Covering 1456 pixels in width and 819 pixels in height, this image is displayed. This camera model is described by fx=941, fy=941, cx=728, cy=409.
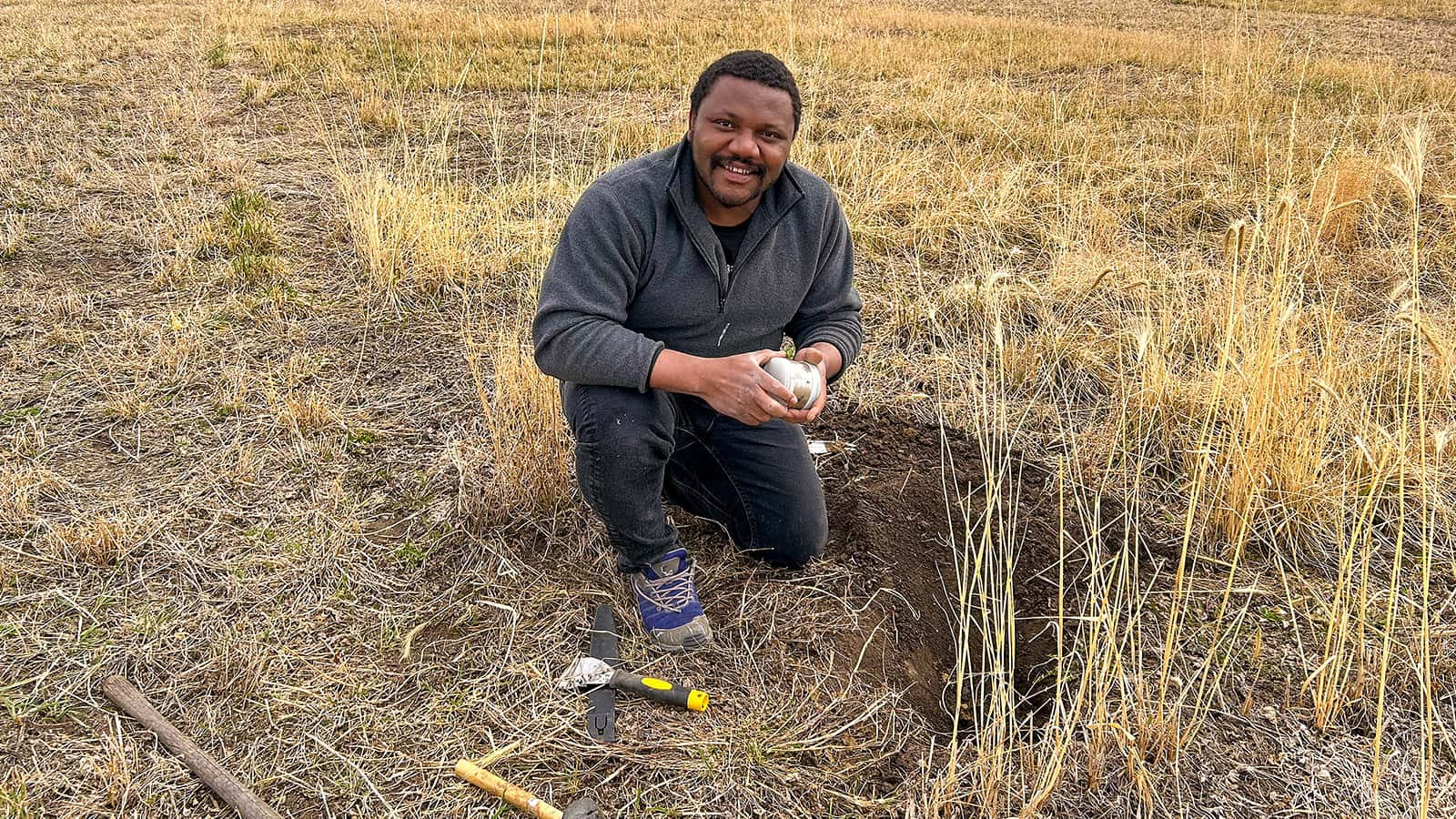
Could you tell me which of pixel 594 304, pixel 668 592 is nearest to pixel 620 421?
pixel 594 304

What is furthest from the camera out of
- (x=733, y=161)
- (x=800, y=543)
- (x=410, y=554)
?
(x=410, y=554)

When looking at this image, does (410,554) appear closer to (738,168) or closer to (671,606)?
(671,606)

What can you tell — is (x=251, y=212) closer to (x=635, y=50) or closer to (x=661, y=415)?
(x=661, y=415)

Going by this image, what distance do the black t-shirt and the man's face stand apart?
117mm

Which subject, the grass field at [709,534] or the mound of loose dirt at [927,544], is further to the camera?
the mound of loose dirt at [927,544]

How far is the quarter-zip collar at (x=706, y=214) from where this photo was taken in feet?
6.63

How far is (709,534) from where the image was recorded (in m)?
2.44

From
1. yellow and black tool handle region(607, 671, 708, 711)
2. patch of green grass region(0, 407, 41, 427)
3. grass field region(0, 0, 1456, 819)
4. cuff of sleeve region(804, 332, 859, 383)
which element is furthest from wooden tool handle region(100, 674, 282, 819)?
cuff of sleeve region(804, 332, 859, 383)

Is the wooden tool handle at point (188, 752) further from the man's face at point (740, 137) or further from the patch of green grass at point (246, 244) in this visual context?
the patch of green grass at point (246, 244)

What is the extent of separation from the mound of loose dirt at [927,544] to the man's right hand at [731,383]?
491 mm

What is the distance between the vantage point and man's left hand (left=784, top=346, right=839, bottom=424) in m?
1.96

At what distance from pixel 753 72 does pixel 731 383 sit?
64 cm

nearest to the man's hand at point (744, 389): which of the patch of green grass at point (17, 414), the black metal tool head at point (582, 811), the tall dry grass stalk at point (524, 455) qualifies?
the tall dry grass stalk at point (524, 455)

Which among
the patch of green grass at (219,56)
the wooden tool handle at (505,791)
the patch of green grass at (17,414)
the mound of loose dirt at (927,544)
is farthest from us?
the patch of green grass at (219,56)
